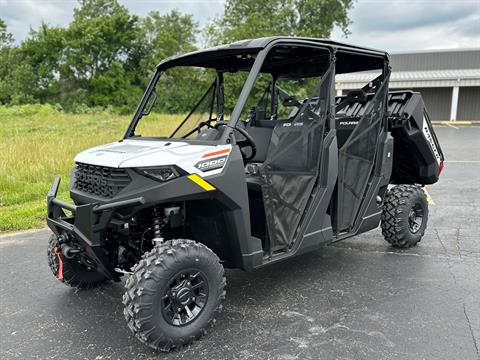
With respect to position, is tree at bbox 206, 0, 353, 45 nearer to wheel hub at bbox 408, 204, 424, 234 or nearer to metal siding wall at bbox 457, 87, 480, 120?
metal siding wall at bbox 457, 87, 480, 120

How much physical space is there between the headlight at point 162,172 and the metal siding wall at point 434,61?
113 feet

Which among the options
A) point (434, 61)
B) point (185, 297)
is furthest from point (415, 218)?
point (434, 61)

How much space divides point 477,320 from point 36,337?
10.9ft

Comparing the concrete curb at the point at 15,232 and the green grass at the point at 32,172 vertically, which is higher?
the green grass at the point at 32,172

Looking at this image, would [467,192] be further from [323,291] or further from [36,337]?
[36,337]

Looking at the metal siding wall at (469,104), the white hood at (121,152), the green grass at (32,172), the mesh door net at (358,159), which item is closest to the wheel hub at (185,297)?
the white hood at (121,152)

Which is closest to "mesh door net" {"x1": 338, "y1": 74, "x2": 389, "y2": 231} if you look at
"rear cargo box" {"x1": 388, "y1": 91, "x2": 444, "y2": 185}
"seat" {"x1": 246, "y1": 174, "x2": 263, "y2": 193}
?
"rear cargo box" {"x1": 388, "y1": 91, "x2": 444, "y2": 185}

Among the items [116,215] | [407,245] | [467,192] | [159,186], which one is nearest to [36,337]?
[116,215]

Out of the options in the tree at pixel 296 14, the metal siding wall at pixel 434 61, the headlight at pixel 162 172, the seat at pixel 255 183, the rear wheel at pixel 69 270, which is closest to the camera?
the headlight at pixel 162 172

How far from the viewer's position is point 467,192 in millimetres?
8016

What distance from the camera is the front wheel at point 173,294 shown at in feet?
8.89

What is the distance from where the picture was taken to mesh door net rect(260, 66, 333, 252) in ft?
11.4

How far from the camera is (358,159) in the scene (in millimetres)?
4254

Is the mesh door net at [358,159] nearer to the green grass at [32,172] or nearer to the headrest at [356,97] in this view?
the headrest at [356,97]
